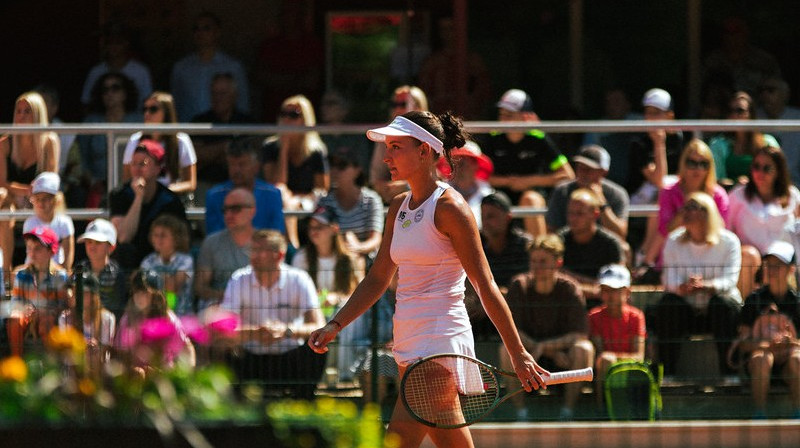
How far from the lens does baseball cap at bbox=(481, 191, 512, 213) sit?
9844 mm

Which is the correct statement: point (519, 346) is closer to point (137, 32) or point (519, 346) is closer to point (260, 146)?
point (260, 146)

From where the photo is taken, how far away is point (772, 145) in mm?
10312

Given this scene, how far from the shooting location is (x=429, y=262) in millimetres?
6254

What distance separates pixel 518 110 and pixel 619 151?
3.04ft

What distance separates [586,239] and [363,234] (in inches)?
60.4

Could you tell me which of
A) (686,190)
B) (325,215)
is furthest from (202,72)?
(686,190)

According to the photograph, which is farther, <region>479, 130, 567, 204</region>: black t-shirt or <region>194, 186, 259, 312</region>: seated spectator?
<region>479, 130, 567, 204</region>: black t-shirt

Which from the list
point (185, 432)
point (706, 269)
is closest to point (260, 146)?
point (706, 269)

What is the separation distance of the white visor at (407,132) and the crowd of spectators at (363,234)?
2.37 m

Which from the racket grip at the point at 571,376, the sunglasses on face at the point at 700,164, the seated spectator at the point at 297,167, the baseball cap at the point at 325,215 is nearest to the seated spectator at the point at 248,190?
the seated spectator at the point at 297,167

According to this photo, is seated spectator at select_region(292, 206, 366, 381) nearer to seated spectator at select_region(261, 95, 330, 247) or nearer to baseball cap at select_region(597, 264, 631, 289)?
seated spectator at select_region(261, 95, 330, 247)

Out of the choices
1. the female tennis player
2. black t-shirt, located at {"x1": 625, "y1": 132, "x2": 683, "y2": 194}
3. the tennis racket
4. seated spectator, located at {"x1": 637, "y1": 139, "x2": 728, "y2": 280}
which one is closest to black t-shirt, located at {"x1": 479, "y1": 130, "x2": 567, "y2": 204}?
black t-shirt, located at {"x1": 625, "y1": 132, "x2": 683, "y2": 194}

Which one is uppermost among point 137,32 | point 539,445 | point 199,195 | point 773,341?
point 137,32

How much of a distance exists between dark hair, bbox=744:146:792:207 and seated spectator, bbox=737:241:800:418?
1.21m
